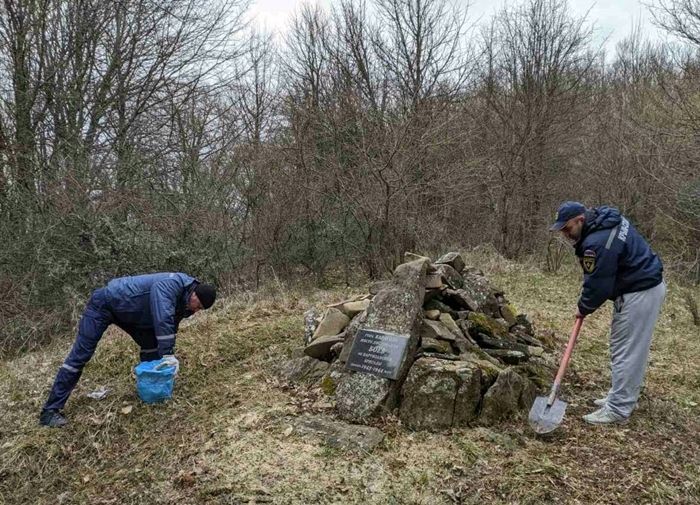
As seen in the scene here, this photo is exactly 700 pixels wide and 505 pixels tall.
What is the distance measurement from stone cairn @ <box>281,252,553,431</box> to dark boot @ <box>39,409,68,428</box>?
1.99m

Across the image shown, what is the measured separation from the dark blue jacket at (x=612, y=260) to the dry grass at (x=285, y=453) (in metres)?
1.12

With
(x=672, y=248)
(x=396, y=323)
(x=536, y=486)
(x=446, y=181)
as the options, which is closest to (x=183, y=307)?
(x=396, y=323)

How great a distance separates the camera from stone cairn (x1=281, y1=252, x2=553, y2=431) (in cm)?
429

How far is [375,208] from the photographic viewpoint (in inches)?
408

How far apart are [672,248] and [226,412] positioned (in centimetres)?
1351

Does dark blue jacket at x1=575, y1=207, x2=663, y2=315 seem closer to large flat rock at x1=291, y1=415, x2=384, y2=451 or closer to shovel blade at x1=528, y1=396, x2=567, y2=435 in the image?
shovel blade at x1=528, y1=396, x2=567, y2=435

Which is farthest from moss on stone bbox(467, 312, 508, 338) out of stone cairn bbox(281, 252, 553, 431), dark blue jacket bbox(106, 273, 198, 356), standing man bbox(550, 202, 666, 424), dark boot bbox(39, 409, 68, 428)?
dark boot bbox(39, 409, 68, 428)

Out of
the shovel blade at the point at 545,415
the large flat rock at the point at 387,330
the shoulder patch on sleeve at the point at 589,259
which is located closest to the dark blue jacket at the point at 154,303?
the large flat rock at the point at 387,330

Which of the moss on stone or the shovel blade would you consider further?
the moss on stone

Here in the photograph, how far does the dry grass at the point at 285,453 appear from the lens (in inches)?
139

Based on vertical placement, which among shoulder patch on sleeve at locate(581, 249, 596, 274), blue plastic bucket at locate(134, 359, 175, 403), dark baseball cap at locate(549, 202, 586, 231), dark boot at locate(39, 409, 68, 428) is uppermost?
dark baseball cap at locate(549, 202, 586, 231)

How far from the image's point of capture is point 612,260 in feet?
13.4

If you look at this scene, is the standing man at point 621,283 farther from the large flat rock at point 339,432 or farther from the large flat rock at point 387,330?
the large flat rock at point 339,432

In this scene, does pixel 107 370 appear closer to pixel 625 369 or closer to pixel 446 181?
pixel 625 369
